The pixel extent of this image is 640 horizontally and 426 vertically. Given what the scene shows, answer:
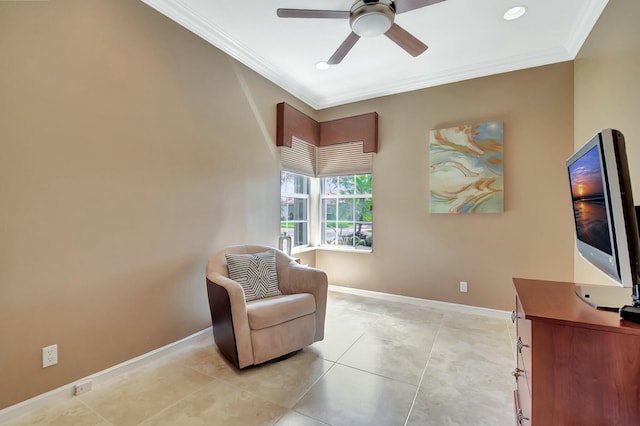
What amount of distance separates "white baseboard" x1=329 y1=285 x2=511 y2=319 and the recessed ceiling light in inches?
116

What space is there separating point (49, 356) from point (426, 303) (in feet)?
11.6

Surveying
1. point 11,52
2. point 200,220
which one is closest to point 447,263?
point 200,220

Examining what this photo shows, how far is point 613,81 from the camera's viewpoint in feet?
6.72

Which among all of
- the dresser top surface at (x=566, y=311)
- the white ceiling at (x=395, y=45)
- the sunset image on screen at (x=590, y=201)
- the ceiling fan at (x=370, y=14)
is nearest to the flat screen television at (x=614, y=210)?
the sunset image on screen at (x=590, y=201)

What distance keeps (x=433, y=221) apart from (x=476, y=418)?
2.27 m

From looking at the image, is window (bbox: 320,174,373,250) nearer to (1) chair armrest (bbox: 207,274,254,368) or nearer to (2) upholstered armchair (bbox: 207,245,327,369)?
(2) upholstered armchair (bbox: 207,245,327,369)

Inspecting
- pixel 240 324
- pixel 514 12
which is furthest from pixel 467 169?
pixel 240 324

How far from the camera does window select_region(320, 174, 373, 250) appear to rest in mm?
4059

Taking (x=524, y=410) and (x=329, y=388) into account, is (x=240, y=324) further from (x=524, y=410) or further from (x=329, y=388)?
(x=524, y=410)

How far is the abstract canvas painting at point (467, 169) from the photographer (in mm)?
3139

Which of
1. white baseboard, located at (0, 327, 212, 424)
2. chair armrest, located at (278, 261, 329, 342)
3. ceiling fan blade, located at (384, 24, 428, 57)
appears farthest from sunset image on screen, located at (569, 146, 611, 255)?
white baseboard, located at (0, 327, 212, 424)

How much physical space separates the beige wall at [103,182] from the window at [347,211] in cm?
183

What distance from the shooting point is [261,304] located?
2174 mm

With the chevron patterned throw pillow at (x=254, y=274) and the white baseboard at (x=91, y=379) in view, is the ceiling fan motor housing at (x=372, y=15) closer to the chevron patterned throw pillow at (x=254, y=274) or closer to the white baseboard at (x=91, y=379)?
the chevron patterned throw pillow at (x=254, y=274)
